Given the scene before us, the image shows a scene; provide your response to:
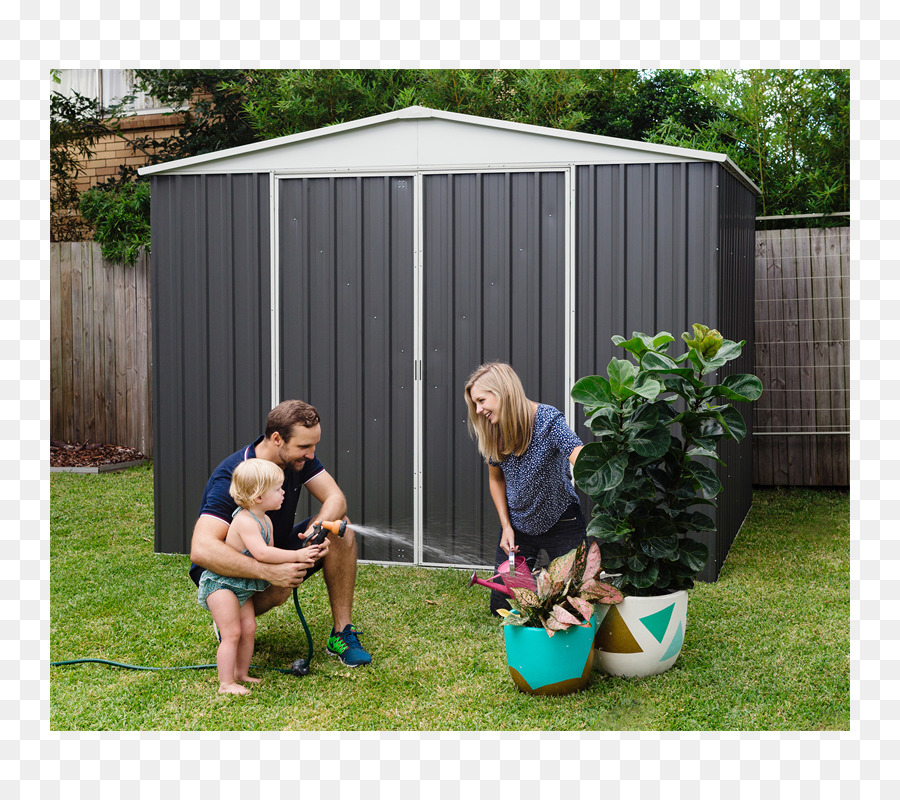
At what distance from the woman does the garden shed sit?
1.02 m

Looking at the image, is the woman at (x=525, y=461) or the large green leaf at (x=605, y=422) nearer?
the large green leaf at (x=605, y=422)

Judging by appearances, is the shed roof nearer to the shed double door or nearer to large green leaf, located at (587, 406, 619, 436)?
the shed double door

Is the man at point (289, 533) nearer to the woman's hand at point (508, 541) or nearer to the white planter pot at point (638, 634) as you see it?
the woman's hand at point (508, 541)

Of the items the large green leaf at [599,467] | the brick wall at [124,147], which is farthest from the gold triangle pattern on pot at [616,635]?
the brick wall at [124,147]

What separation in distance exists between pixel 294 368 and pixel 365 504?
901 mm

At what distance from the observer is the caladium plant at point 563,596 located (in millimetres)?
3207

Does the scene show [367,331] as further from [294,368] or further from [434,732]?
[434,732]

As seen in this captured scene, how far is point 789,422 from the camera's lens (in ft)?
25.0

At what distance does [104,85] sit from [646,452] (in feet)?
35.7

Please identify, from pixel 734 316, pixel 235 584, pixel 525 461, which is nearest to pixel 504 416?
pixel 525 461

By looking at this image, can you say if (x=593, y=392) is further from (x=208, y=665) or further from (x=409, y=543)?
(x=409, y=543)

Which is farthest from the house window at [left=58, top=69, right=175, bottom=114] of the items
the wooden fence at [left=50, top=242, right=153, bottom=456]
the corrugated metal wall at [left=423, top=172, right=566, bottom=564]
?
the corrugated metal wall at [left=423, top=172, right=566, bottom=564]

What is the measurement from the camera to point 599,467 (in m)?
3.46

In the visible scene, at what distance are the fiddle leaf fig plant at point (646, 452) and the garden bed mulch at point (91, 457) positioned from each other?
609 centimetres
